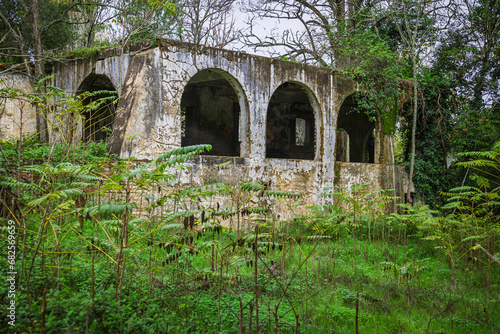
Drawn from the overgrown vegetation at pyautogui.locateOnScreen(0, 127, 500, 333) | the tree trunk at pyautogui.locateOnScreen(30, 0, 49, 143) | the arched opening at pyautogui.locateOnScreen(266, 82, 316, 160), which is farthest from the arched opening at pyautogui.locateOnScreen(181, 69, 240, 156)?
the overgrown vegetation at pyautogui.locateOnScreen(0, 127, 500, 333)

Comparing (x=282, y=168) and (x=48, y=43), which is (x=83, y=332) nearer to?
(x=282, y=168)

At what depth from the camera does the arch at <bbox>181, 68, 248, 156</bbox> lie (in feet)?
53.8

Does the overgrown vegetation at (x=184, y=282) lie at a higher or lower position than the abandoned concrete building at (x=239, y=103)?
lower

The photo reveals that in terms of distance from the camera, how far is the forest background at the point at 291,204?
392cm

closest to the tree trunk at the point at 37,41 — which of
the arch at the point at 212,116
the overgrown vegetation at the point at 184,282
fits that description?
the arch at the point at 212,116

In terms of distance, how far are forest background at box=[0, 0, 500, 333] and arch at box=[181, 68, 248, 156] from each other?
11.8 feet

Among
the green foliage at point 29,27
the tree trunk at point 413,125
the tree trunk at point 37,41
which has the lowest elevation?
the tree trunk at point 413,125

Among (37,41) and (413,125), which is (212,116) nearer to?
(37,41)

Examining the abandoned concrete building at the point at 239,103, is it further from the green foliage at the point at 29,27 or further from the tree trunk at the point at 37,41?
the green foliage at the point at 29,27

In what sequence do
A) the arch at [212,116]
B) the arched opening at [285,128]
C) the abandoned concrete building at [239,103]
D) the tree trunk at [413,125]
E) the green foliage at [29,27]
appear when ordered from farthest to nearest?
the arched opening at [285,128] < the arch at [212,116] < the green foliage at [29,27] < the tree trunk at [413,125] < the abandoned concrete building at [239,103]

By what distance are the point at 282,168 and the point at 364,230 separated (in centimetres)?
270

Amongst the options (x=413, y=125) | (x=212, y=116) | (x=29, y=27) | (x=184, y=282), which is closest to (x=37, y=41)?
(x=29, y=27)

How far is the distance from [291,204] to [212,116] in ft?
23.7

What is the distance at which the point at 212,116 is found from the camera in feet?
55.6
